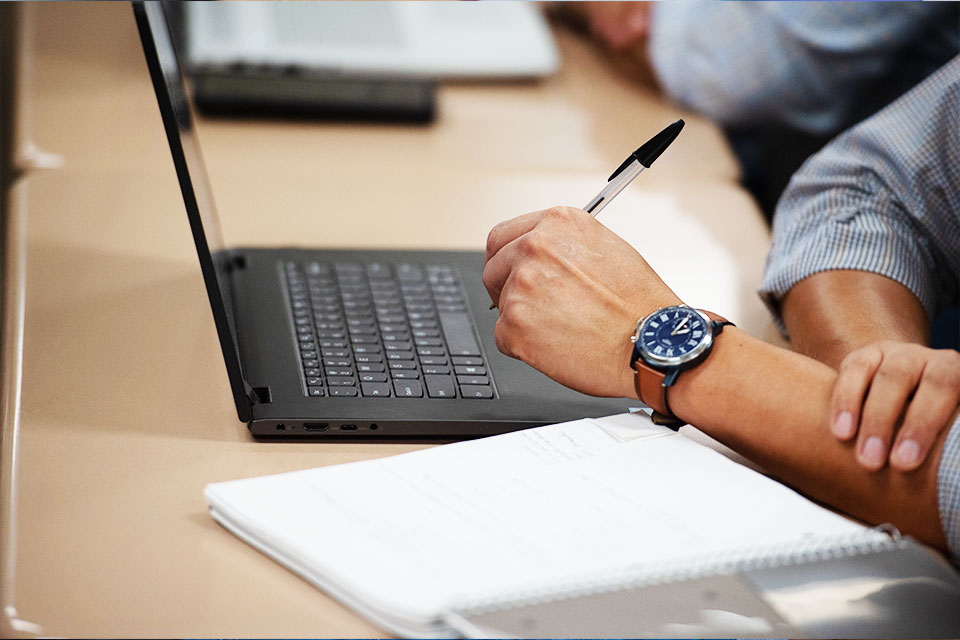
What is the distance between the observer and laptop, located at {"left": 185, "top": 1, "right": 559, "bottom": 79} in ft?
4.42

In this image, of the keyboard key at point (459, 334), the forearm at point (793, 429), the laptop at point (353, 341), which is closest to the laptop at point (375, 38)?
the laptop at point (353, 341)

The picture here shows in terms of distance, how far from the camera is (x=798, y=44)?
128 cm

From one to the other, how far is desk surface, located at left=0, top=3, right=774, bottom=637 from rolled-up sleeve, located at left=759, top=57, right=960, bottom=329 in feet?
0.24

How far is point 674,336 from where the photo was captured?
0.70m

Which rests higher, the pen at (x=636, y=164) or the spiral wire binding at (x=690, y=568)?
the pen at (x=636, y=164)

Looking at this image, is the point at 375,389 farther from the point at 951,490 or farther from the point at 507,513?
the point at 951,490

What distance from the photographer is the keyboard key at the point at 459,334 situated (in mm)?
821

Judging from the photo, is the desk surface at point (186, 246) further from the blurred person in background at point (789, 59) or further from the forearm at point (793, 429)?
the forearm at point (793, 429)

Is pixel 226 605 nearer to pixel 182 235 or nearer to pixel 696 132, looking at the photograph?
pixel 182 235

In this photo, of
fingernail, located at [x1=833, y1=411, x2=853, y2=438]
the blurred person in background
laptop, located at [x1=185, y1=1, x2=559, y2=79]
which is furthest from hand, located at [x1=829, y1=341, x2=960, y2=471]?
laptop, located at [x1=185, y1=1, x2=559, y2=79]

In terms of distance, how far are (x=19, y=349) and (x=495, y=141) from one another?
25.4 inches

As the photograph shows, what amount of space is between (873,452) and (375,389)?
1.10 feet

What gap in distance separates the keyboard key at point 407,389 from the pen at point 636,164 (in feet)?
0.31

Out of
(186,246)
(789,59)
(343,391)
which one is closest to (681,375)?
(343,391)
